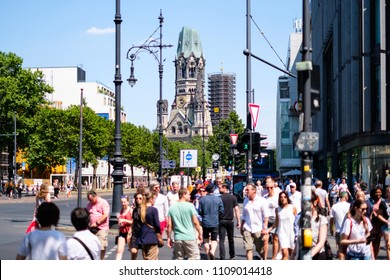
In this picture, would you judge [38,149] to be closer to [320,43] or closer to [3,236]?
[320,43]

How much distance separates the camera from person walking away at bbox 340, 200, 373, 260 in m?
10.7

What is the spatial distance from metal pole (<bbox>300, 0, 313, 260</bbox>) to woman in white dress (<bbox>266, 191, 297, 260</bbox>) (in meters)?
1.29

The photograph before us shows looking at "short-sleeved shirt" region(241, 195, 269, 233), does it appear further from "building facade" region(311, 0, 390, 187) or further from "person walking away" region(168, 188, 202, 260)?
"building facade" region(311, 0, 390, 187)

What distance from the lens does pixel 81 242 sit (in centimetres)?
770

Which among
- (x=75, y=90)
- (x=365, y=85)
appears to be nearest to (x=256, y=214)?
(x=365, y=85)

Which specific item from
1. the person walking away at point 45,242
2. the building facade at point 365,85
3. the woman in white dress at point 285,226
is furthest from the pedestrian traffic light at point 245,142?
the building facade at point 365,85

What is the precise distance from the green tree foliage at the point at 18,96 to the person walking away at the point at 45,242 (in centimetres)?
7289

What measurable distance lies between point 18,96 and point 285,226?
69.1 metres

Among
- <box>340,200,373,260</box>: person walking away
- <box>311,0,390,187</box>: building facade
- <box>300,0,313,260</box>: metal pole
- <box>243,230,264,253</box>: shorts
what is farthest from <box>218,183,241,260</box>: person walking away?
<box>311,0,390,187</box>: building facade

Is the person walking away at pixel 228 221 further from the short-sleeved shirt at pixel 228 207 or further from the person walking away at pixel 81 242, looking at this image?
the person walking away at pixel 81 242

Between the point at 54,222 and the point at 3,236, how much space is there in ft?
52.3

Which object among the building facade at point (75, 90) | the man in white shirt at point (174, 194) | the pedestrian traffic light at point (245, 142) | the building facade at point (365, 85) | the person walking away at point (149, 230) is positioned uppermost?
the building facade at point (75, 90)

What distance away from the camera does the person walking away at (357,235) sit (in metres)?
10.7
